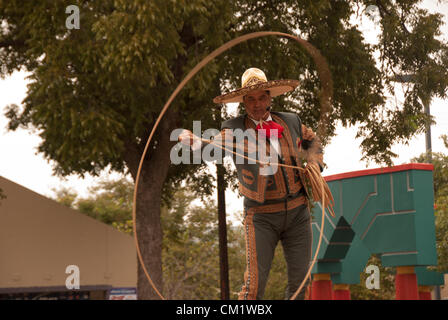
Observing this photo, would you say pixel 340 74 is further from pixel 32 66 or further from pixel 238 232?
pixel 238 232

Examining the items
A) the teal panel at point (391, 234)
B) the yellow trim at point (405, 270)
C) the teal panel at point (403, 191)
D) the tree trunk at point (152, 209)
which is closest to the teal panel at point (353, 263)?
the teal panel at point (391, 234)

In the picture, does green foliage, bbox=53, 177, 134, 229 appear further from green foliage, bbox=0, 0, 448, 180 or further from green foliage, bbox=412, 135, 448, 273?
green foliage, bbox=0, 0, 448, 180

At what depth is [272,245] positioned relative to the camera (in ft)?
13.5

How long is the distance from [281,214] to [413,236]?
12.3 metres

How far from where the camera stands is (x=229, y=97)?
426cm

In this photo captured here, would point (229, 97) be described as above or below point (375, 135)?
below

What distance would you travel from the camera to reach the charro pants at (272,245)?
13.2ft

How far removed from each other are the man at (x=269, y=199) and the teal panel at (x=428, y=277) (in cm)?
1514

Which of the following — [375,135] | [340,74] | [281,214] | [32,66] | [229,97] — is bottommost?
[281,214]

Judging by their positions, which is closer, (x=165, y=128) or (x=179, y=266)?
(x=165, y=128)

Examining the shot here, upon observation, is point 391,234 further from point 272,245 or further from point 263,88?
point 263,88

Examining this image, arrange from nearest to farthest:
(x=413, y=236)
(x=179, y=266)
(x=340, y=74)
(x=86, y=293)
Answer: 1. (x=340, y=74)
2. (x=413, y=236)
3. (x=86, y=293)
4. (x=179, y=266)

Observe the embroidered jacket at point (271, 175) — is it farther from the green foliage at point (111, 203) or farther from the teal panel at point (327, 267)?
the green foliage at point (111, 203)
